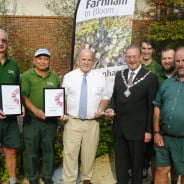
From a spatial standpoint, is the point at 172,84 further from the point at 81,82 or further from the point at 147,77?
the point at 81,82

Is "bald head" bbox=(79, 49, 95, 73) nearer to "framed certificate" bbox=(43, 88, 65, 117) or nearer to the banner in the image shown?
"framed certificate" bbox=(43, 88, 65, 117)

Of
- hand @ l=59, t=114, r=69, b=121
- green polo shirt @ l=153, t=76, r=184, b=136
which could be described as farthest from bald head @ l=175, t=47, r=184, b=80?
hand @ l=59, t=114, r=69, b=121

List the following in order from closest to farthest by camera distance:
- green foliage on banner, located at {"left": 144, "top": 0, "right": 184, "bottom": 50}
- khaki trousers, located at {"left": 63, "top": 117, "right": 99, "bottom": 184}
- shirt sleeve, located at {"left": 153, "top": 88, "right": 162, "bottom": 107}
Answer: shirt sleeve, located at {"left": 153, "top": 88, "right": 162, "bottom": 107}, khaki trousers, located at {"left": 63, "top": 117, "right": 99, "bottom": 184}, green foliage on banner, located at {"left": 144, "top": 0, "right": 184, "bottom": 50}

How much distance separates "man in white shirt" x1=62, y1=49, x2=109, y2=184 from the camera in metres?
5.02

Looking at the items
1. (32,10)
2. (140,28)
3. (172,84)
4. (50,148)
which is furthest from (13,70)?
(32,10)

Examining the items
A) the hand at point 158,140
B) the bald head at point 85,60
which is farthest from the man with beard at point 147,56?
the hand at point 158,140

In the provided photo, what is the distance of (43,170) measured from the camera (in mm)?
5219

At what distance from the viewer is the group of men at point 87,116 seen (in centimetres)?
478

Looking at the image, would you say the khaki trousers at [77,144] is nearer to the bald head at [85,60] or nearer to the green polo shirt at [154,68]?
the bald head at [85,60]

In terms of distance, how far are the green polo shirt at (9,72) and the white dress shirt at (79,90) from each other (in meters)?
0.68

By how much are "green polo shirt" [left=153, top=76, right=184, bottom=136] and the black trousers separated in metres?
0.67

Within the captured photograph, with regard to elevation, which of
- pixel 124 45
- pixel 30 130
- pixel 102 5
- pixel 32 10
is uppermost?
pixel 32 10

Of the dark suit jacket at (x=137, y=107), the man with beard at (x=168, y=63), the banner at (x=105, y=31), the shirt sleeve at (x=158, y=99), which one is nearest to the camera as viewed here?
the shirt sleeve at (x=158, y=99)

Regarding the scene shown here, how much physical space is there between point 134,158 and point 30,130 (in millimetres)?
1455
